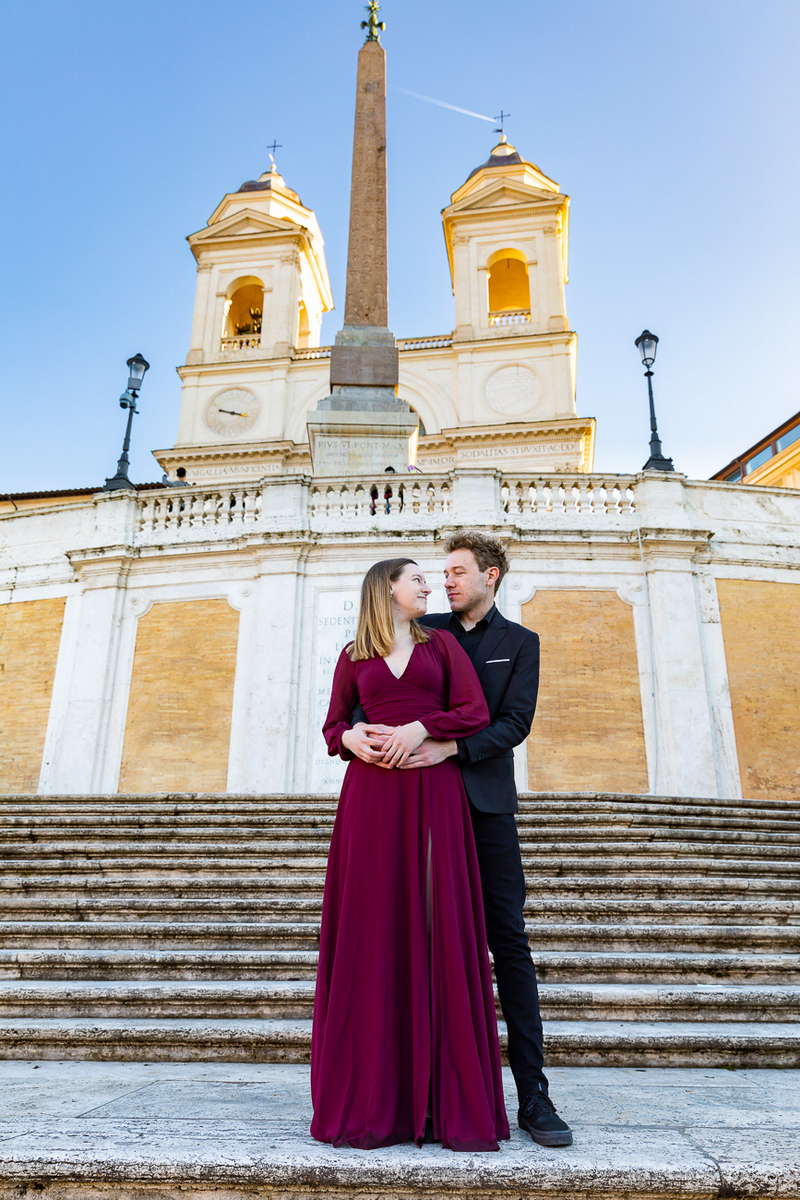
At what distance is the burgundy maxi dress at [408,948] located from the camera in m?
2.63

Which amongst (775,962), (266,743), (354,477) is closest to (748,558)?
(354,477)

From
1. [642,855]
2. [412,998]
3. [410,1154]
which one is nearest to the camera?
[410,1154]

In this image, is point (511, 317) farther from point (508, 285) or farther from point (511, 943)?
point (511, 943)

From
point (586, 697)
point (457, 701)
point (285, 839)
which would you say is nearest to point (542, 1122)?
point (457, 701)

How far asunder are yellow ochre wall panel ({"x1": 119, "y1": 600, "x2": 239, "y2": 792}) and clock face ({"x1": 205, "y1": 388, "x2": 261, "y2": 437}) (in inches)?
638

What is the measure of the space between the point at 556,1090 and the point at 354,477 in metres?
11.5

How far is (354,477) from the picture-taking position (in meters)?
14.2

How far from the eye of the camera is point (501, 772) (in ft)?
10.2

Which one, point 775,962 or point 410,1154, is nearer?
point 410,1154

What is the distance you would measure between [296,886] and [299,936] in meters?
0.86

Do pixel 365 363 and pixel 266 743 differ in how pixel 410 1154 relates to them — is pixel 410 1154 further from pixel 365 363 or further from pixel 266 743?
pixel 365 363

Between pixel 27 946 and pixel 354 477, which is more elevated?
pixel 354 477

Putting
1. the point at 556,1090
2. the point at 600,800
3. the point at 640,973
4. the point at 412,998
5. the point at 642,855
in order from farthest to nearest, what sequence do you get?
the point at 600,800 < the point at 642,855 < the point at 640,973 < the point at 556,1090 < the point at 412,998

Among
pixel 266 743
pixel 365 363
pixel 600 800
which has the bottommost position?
pixel 600 800
